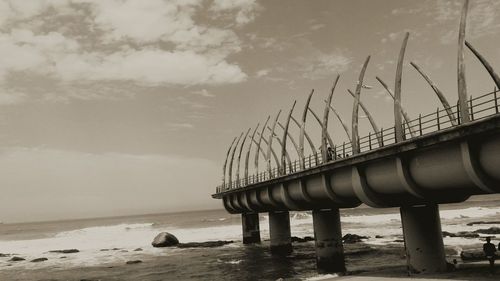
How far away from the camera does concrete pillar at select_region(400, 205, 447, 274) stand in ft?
71.3

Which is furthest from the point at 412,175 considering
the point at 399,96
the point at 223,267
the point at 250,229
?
the point at 250,229

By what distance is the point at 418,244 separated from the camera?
21922mm

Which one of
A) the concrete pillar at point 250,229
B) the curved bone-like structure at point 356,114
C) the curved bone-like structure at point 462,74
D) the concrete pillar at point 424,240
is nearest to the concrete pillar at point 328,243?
the curved bone-like structure at point 356,114

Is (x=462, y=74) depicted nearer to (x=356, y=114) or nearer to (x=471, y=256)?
(x=356, y=114)

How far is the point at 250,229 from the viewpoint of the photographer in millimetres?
57344

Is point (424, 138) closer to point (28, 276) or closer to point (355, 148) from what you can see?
point (355, 148)

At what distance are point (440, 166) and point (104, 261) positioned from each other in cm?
4067

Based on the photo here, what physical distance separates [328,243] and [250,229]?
85.5 feet

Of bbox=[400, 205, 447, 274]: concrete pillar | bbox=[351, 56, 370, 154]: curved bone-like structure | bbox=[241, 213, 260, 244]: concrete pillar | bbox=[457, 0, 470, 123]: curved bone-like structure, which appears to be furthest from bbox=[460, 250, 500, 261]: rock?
bbox=[241, 213, 260, 244]: concrete pillar

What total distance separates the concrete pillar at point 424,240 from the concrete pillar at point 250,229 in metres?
36.1

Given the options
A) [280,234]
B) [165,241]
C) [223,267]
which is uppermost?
Answer: [280,234]

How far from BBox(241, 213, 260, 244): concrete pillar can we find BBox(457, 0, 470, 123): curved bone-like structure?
42537mm

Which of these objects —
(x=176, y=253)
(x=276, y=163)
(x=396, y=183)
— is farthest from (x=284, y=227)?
(x=396, y=183)

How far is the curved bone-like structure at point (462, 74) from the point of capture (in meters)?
16.8
